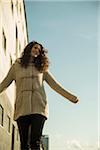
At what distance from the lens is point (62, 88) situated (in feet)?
16.7

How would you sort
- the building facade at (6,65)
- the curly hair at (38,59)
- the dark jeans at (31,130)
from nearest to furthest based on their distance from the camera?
the dark jeans at (31,130) < the curly hair at (38,59) < the building facade at (6,65)

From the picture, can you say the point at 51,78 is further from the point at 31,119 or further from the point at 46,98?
the point at 31,119

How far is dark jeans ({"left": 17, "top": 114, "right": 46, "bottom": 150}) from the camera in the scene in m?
4.79

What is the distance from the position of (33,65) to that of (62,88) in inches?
17.6

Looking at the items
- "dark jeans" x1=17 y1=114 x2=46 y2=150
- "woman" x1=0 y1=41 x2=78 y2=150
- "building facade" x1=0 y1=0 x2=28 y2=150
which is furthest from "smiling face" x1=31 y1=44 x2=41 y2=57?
"building facade" x1=0 y1=0 x2=28 y2=150

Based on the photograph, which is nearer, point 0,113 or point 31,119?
point 31,119

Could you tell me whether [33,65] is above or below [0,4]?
below

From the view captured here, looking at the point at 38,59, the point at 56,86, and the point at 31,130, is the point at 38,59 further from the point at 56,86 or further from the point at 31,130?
the point at 31,130

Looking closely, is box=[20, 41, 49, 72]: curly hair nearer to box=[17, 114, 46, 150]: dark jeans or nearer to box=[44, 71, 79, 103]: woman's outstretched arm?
box=[44, 71, 79, 103]: woman's outstretched arm

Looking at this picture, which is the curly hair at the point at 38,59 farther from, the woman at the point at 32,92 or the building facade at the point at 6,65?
the building facade at the point at 6,65

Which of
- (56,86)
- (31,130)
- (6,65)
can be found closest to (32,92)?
(56,86)

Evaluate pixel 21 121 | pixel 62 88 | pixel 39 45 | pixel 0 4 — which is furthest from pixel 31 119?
pixel 0 4

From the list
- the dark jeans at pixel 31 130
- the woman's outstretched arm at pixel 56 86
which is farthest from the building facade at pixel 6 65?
the dark jeans at pixel 31 130

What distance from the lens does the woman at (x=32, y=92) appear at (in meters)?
4.82
